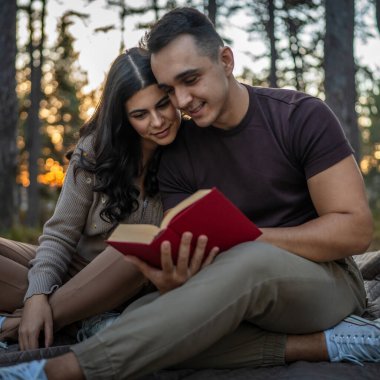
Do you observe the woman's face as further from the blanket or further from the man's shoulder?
the blanket

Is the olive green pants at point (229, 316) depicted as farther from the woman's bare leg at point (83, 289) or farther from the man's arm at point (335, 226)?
the woman's bare leg at point (83, 289)

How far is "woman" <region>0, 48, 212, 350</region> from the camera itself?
304 cm

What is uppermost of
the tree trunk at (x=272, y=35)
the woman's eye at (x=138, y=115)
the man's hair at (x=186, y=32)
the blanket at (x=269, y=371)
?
the tree trunk at (x=272, y=35)

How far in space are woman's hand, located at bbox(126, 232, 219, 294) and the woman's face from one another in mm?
934

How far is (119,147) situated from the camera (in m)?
3.37

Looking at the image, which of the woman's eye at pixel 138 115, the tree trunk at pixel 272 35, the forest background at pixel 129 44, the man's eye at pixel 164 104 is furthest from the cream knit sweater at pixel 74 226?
the tree trunk at pixel 272 35

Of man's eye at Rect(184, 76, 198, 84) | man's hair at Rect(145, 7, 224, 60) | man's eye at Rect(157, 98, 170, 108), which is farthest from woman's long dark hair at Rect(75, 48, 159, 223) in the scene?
man's eye at Rect(184, 76, 198, 84)

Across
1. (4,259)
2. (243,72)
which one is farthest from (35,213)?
(4,259)

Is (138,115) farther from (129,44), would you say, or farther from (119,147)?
(129,44)

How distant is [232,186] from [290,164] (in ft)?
1.05

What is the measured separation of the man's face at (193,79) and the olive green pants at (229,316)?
32.4 inches

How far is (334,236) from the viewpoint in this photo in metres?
2.66

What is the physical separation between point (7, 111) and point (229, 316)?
7363 mm

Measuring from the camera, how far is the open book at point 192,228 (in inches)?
85.7
